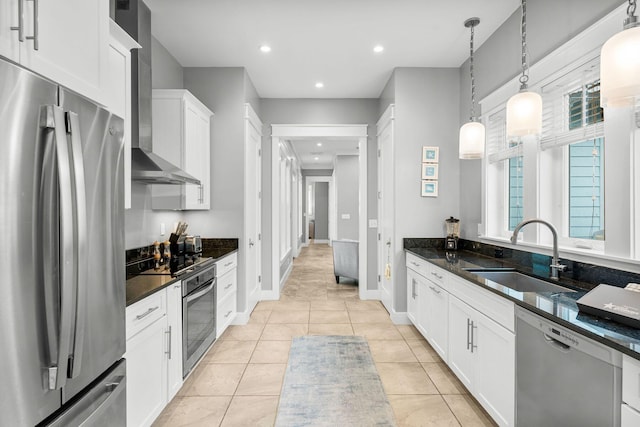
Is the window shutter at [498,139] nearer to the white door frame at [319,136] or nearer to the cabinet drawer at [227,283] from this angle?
the white door frame at [319,136]

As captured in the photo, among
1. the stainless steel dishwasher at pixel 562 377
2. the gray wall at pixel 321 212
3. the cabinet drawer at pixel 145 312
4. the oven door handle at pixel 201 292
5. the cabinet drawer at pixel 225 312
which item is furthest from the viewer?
the gray wall at pixel 321 212

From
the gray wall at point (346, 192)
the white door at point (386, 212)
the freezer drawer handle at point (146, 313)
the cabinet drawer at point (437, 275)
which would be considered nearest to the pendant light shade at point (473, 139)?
Answer: the cabinet drawer at point (437, 275)

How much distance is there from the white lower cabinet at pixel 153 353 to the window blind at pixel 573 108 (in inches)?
110

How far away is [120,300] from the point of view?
1.47m

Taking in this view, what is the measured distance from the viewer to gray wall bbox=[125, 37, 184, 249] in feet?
8.86

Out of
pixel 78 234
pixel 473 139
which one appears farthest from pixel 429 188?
pixel 78 234

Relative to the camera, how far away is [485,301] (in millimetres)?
1988

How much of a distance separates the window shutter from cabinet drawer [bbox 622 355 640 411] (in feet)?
7.12

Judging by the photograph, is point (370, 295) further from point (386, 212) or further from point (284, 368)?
point (284, 368)

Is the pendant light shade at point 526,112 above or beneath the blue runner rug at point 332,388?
above

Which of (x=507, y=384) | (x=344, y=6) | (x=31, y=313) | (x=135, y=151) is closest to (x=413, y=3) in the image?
(x=344, y=6)

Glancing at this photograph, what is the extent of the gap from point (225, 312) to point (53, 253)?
7.85 ft

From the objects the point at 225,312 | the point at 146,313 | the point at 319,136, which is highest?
the point at 319,136

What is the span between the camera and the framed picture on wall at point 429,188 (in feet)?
12.2
